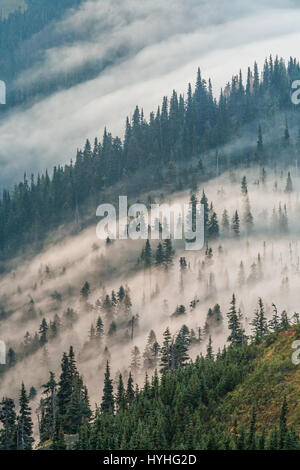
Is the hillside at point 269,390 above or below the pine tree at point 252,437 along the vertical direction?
above


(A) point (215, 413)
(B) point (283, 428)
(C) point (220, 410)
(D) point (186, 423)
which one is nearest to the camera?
(B) point (283, 428)

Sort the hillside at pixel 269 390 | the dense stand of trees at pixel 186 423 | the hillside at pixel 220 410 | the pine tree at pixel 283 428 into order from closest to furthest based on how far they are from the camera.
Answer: the pine tree at pixel 283 428 < the dense stand of trees at pixel 186 423 < the hillside at pixel 220 410 < the hillside at pixel 269 390

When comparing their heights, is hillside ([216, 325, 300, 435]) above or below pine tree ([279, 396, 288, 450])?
above

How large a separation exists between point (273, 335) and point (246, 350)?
6.08 metres

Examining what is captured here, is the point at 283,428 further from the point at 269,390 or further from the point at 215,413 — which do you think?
the point at 215,413

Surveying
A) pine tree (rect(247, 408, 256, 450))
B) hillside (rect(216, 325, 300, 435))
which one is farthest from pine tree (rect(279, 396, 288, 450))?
pine tree (rect(247, 408, 256, 450))

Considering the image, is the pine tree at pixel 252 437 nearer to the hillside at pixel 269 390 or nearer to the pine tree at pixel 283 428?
the hillside at pixel 269 390

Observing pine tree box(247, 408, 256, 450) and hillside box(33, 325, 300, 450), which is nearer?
pine tree box(247, 408, 256, 450)

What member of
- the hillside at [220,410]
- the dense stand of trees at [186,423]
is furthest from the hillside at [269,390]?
the dense stand of trees at [186,423]

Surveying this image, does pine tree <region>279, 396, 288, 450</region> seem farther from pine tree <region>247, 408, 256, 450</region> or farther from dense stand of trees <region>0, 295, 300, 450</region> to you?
pine tree <region>247, 408, 256, 450</region>

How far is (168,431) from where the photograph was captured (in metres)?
171

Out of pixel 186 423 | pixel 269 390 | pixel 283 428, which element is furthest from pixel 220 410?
pixel 283 428
